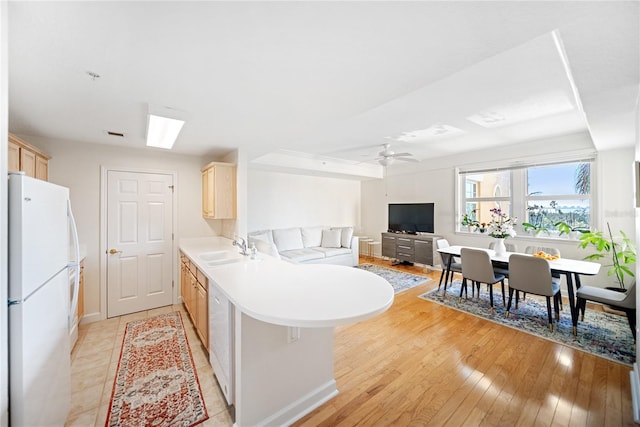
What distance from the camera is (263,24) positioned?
1193 mm

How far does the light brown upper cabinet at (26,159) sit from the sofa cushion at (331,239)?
15.9 ft

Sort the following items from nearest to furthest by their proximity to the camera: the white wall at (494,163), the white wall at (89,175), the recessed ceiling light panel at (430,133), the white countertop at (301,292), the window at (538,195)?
the white countertop at (301,292) < the white wall at (89,175) < the white wall at (494,163) < the recessed ceiling light panel at (430,133) < the window at (538,195)

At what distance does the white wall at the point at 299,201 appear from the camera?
5.83 metres

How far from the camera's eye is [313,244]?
629 centimetres

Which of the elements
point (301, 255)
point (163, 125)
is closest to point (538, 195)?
point (301, 255)

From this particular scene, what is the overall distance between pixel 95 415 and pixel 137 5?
254 cm

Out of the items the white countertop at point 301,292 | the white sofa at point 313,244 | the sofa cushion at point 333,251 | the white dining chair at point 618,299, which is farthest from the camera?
the sofa cushion at point 333,251

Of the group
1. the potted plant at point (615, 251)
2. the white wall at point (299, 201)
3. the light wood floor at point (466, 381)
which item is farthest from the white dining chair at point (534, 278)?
the white wall at point (299, 201)

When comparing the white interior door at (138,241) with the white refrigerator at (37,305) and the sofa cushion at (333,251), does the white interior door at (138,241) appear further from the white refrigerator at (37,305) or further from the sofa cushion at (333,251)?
the sofa cushion at (333,251)

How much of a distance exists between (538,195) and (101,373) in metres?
6.51

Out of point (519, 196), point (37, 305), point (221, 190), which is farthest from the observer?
point (519, 196)

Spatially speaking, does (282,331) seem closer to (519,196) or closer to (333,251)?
(333,251)

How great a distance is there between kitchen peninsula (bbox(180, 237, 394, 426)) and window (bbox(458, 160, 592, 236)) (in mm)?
4378

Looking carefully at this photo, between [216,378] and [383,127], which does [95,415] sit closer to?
[216,378]
